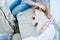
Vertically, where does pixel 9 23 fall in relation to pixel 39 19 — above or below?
below

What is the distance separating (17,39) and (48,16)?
534 mm

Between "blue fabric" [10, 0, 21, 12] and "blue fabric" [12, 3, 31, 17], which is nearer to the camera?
"blue fabric" [12, 3, 31, 17]

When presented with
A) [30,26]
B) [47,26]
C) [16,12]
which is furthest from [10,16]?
[47,26]

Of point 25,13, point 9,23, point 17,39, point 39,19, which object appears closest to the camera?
point 17,39

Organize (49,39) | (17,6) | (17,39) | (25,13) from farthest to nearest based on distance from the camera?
(17,6) → (25,13) → (17,39) → (49,39)

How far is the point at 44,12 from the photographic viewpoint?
195cm

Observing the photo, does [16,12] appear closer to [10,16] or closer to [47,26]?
[10,16]

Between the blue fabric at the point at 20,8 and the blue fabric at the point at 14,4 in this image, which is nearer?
the blue fabric at the point at 20,8

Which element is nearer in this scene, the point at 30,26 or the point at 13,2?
the point at 30,26

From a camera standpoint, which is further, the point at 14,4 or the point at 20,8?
the point at 14,4

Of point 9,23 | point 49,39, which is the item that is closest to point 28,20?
point 9,23

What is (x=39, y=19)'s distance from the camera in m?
1.70

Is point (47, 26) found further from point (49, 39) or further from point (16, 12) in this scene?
point (16, 12)

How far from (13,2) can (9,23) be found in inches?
19.6
